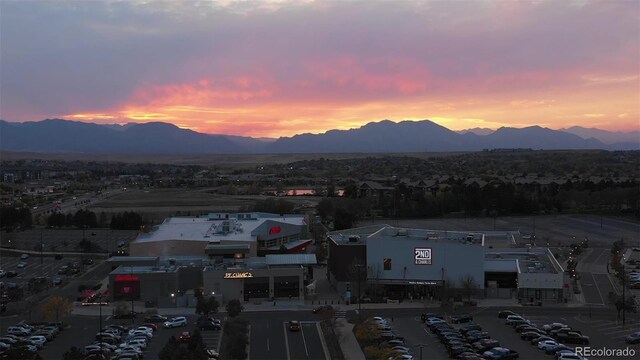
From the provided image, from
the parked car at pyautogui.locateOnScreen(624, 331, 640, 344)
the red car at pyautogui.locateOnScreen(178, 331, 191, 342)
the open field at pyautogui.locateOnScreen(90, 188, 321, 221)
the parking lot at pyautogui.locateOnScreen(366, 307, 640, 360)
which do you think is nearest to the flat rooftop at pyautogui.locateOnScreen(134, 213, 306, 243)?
the parking lot at pyautogui.locateOnScreen(366, 307, 640, 360)

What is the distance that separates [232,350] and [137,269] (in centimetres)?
931

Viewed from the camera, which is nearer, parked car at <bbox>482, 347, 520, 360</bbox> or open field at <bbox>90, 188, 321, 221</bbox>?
parked car at <bbox>482, 347, 520, 360</bbox>

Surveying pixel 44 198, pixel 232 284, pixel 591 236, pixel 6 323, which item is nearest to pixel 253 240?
pixel 232 284

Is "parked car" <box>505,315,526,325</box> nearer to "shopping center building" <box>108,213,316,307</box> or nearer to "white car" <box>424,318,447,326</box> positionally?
"white car" <box>424,318,447,326</box>

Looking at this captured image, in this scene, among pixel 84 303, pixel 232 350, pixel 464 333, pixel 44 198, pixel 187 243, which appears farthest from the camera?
→ pixel 44 198

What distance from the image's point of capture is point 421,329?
55.9 ft

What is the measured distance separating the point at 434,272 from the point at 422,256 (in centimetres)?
70

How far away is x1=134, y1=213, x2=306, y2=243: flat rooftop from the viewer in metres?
26.4

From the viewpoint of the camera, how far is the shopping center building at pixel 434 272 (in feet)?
67.4

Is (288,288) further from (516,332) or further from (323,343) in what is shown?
(516,332)

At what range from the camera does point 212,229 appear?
28219 millimetres

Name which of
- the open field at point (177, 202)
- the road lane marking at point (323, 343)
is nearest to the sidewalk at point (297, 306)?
the road lane marking at point (323, 343)

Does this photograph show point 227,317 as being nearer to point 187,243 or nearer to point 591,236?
point 187,243

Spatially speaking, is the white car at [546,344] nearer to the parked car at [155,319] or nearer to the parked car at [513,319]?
the parked car at [513,319]
